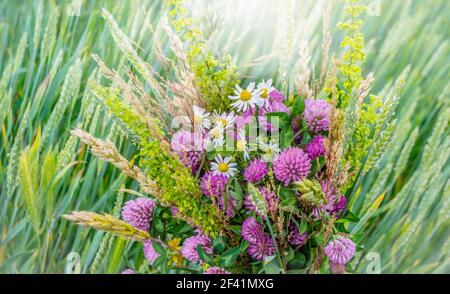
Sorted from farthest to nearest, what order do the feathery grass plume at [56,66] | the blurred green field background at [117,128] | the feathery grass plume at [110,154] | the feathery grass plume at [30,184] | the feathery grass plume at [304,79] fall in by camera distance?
the feathery grass plume at [56,66]
the blurred green field background at [117,128]
the feathery grass plume at [30,184]
the feathery grass plume at [304,79]
the feathery grass plume at [110,154]

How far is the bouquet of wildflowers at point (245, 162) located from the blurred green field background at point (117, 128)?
5.3 inches

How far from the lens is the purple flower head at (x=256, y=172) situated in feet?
2.68

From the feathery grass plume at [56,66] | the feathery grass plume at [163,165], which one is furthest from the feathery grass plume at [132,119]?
the feathery grass plume at [56,66]

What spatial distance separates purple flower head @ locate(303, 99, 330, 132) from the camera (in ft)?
2.74

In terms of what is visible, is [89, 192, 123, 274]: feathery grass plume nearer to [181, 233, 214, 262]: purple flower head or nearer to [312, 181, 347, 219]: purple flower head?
[181, 233, 214, 262]: purple flower head

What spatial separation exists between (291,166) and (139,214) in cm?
25

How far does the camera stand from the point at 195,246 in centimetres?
88

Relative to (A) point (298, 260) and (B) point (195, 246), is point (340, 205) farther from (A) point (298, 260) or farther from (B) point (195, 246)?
(B) point (195, 246)

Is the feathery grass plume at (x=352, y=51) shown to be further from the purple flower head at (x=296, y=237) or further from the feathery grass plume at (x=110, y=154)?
the feathery grass plume at (x=110, y=154)

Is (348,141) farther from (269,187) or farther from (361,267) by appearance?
(361,267)

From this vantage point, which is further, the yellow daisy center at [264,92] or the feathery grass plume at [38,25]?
the feathery grass plume at [38,25]

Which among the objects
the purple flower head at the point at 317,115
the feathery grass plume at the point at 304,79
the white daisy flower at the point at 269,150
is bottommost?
the white daisy flower at the point at 269,150

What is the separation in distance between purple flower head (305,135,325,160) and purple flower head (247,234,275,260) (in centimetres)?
13
